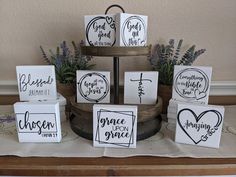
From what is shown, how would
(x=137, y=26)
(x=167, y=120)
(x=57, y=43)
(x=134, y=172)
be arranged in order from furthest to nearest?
(x=57, y=43)
(x=167, y=120)
(x=137, y=26)
(x=134, y=172)

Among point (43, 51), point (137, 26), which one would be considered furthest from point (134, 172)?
point (43, 51)

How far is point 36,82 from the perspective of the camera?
2.06ft

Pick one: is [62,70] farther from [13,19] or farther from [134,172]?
[134,172]

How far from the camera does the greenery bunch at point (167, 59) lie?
28.2 inches

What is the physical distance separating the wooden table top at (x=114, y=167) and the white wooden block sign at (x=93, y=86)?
0.67 ft

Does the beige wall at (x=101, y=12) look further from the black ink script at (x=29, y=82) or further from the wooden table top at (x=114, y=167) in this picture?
the wooden table top at (x=114, y=167)

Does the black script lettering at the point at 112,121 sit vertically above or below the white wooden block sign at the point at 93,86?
below

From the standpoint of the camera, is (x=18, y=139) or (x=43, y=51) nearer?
(x=18, y=139)

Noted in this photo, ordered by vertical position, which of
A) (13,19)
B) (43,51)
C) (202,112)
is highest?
(13,19)

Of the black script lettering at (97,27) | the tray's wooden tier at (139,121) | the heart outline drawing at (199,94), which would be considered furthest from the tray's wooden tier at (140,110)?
the black script lettering at (97,27)

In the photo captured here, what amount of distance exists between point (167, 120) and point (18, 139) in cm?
43

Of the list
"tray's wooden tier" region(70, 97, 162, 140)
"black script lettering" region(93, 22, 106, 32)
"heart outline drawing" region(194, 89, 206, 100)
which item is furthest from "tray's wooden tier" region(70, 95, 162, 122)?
"black script lettering" region(93, 22, 106, 32)

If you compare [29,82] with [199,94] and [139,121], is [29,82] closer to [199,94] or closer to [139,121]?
[139,121]

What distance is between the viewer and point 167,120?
691mm
